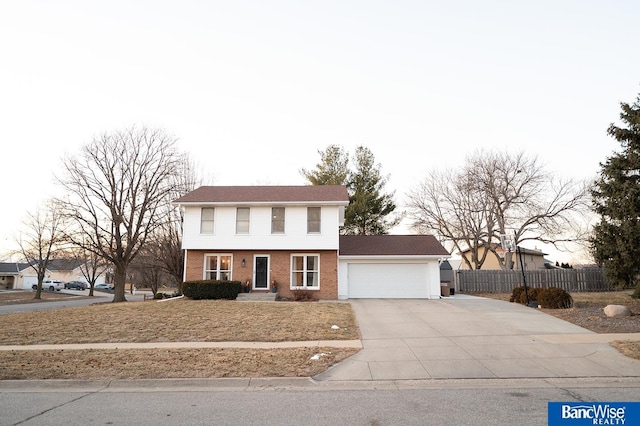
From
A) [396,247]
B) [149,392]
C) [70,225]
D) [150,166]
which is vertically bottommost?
[149,392]

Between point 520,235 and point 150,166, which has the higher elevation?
point 150,166

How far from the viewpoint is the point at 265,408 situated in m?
6.16

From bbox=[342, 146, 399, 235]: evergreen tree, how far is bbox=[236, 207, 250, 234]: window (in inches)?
546

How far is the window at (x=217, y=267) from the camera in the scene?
80.2ft

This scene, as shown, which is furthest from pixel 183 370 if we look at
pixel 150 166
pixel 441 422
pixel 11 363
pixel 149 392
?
pixel 150 166

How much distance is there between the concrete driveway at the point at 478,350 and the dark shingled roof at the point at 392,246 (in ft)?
27.1

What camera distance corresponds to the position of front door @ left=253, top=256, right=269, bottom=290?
23969 millimetres

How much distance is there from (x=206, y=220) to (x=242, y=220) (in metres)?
2.21

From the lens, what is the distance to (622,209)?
15.2 m

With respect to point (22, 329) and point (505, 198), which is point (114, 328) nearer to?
point (22, 329)

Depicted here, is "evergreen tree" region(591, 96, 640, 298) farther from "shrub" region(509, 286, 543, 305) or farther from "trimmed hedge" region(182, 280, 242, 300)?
"trimmed hedge" region(182, 280, 242, 300)

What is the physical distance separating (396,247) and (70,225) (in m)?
28.8

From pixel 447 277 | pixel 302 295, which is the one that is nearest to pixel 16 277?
pixel 302 295

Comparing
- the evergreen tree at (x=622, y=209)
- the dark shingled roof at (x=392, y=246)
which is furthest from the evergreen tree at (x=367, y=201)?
the evergreen tree at (x=622, y=209)
